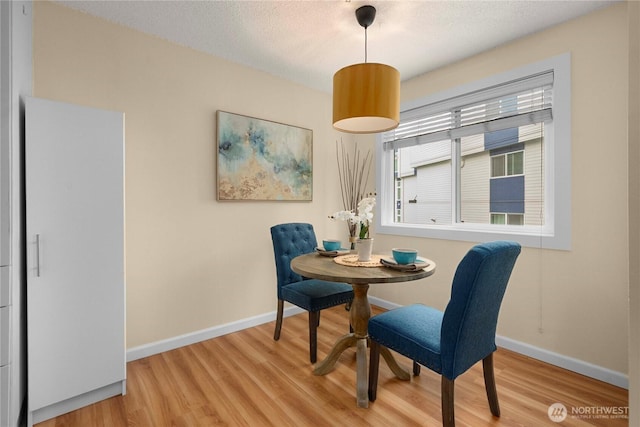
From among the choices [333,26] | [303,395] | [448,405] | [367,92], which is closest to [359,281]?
[448,405]

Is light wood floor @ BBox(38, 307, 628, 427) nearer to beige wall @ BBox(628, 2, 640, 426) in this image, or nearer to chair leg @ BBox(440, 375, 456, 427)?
chair leg @ BBox(440, 375, 456, 427)

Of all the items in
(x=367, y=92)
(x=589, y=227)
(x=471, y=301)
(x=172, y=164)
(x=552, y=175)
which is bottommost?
(x=471, y=301)

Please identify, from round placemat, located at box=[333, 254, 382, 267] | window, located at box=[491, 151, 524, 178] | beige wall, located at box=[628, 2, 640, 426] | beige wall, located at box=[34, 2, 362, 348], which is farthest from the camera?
window, located at box=[491, 151, 524, 178]

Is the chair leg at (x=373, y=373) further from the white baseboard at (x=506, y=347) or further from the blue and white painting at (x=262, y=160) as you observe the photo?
the blue and white painting at (x=262, y=160)

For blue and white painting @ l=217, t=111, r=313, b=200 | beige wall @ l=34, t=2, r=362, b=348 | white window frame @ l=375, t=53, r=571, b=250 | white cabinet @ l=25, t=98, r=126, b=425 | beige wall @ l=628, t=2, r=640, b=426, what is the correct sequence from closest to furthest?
beige wall @ l=628, t=2, r=640, b=426 → white cabinet @ l=25, t=98, r=126, b=425 → beige wall @ l=34, t=2, r=362, b=348 → white window frame @ l=375, t=53, r=571, b=250 → blue and white painting @ l=217, t=111, r=313, b=200

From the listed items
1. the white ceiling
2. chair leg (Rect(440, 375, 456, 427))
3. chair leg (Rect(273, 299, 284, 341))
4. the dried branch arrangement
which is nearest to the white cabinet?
the white ceiling

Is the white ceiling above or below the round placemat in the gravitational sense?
above

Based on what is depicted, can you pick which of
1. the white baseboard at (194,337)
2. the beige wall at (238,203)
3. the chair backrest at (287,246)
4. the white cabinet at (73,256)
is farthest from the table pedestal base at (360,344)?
the white cabinet at (73,256)

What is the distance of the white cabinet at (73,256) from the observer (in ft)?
5.30

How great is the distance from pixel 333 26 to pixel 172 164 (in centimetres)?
164

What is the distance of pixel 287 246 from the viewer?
2674mm

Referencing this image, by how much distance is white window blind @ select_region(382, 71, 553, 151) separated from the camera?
7.85 ft

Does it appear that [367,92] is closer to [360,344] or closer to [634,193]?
[634,193]

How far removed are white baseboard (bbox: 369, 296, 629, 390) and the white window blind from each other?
1775 mm
